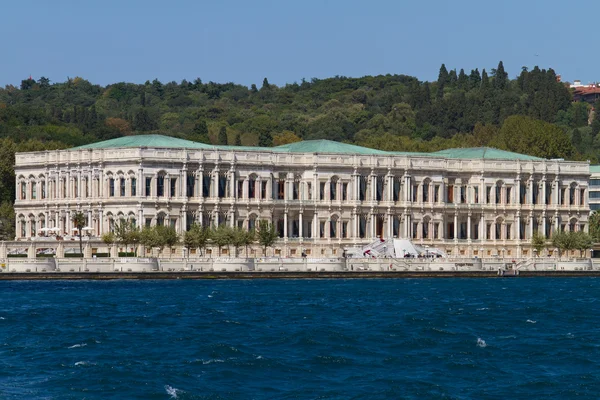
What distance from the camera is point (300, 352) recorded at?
6862 cm

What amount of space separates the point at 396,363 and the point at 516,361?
16.9 feet

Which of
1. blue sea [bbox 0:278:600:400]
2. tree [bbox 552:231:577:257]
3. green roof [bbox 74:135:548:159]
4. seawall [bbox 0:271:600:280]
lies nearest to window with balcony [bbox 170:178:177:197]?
green roof [bbox 74:135:548:159]

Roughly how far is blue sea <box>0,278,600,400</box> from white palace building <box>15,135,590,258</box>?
39924 mm

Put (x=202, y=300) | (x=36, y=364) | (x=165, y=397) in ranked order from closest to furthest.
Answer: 1. (x=165, y=397)
2. (x=36, y=364)
3. (x=202, y=300)

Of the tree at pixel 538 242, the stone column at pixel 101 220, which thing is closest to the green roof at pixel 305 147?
the stone column at pixel 101 220

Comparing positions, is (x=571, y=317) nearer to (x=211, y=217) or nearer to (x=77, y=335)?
(x=77, y=335)

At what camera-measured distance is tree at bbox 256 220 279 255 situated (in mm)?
144125

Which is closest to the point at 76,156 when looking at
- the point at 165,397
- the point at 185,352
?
the point at 185,352

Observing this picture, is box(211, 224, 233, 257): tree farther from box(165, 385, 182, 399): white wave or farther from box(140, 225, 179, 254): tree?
box(165, 385, 182, 399): white wave

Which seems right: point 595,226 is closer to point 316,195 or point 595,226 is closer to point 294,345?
point 316,195

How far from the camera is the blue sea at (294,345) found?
194 feet

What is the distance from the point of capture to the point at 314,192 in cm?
15400

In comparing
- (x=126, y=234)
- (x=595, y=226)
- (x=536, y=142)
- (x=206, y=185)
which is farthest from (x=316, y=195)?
(x=536, y=142)

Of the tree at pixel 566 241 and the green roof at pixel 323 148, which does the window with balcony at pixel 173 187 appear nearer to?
the green roof at pixel 323 148
